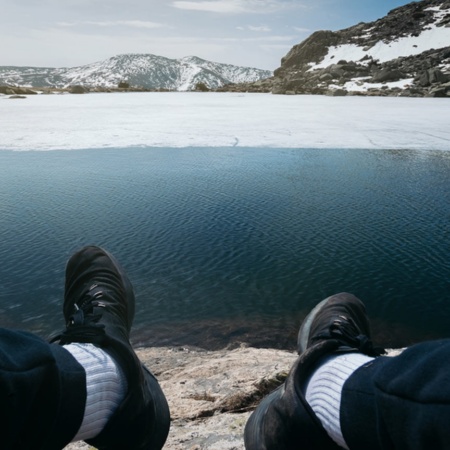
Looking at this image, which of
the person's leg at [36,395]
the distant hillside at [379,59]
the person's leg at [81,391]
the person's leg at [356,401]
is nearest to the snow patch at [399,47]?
the distant hillside at [379,59]

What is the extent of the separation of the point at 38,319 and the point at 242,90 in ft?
190

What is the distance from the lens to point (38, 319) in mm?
4605

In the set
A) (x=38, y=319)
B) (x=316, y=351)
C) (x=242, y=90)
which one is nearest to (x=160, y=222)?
(x=38, y=319)

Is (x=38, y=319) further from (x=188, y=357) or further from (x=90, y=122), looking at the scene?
(x=90, y=122)

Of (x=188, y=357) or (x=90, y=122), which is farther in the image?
(x=90, y=122)

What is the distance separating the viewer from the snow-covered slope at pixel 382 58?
50.1 metres

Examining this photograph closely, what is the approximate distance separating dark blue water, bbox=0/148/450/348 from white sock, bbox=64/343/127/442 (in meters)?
2.75

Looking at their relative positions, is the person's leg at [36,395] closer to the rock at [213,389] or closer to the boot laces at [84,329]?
the boot laces at [84,329]

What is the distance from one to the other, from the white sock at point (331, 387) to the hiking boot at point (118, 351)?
0.66 m

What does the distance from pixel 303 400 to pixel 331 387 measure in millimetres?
164

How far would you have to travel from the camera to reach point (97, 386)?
1.58 m

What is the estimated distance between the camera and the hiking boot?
160 cm

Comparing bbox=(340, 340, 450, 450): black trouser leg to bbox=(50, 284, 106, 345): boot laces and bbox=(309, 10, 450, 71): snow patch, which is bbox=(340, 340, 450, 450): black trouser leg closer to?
bbox=(50, 284, 106, 345): boot laces

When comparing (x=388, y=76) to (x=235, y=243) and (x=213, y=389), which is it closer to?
(x=235, y=243)
